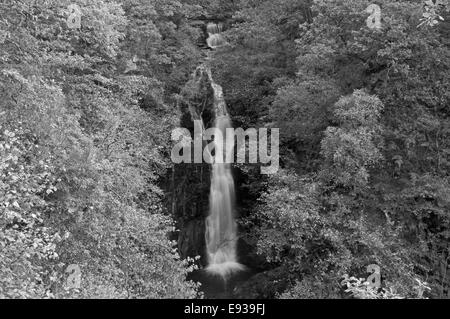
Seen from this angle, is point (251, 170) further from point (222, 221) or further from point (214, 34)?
point (214, 34)

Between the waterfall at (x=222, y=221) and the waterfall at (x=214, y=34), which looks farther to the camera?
the waterfall at (x=214, y=34)

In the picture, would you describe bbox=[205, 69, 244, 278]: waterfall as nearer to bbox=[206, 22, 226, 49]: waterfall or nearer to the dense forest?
the dense forest

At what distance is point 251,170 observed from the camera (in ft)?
50.6

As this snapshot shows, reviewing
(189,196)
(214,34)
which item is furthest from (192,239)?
(214,34)

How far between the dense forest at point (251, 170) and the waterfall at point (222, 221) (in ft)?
1.06

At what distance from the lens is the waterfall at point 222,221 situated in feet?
53.4

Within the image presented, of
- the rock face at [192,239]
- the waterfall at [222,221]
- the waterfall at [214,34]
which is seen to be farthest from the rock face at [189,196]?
the waterfall at [214,34]

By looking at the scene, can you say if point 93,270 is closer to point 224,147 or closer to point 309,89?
point 309,89

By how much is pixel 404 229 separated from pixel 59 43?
35.0 ft

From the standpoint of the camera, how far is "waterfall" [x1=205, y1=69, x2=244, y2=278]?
1628cm

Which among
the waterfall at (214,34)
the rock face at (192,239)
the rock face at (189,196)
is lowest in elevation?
the rock face at (192,239)

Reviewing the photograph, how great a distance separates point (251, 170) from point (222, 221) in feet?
9.40

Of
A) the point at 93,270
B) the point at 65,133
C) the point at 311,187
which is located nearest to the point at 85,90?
the point at 65,133

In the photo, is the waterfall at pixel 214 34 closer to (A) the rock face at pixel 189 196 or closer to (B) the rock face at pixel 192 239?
(A) the rock face at pixel 189 196
